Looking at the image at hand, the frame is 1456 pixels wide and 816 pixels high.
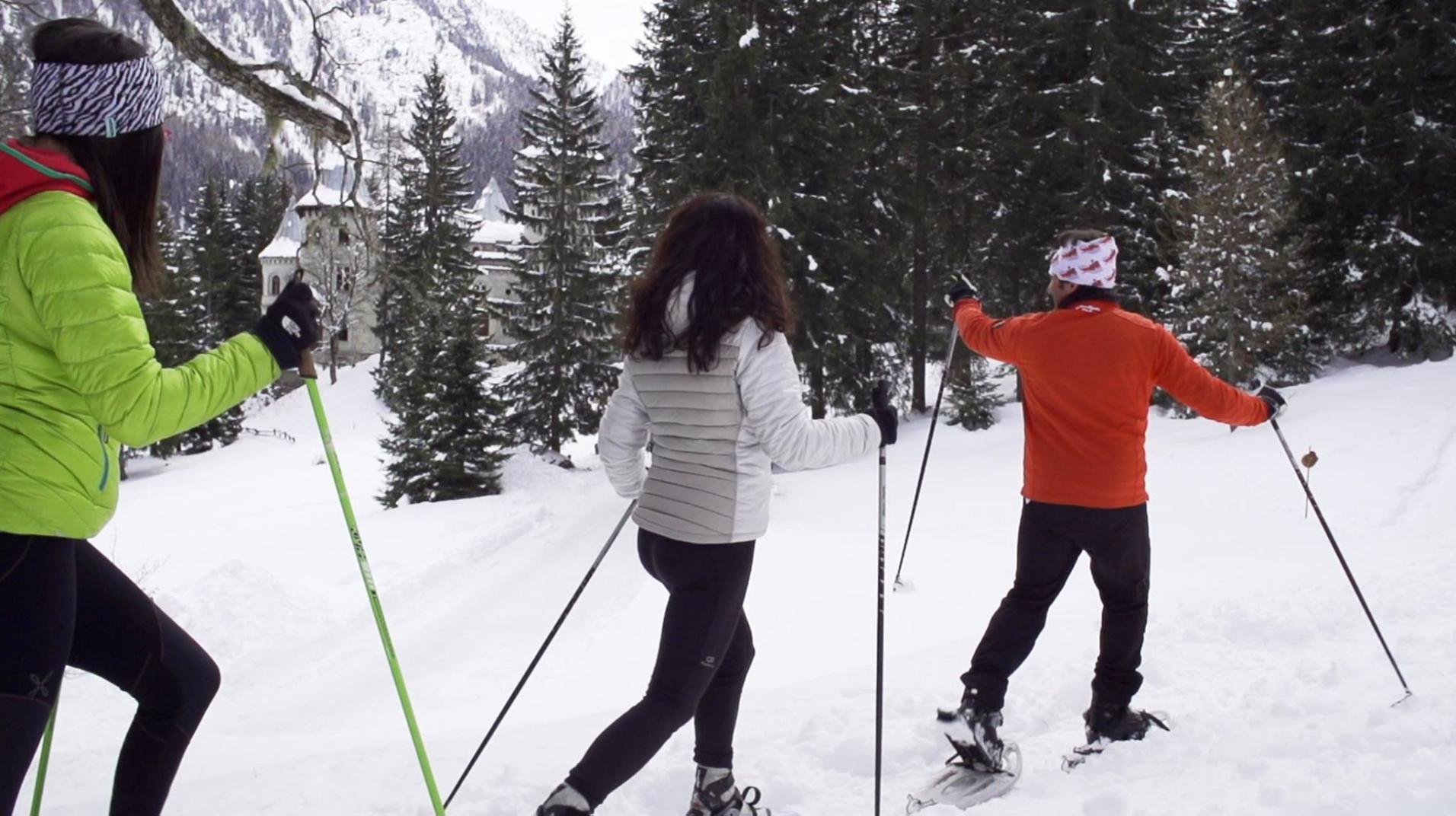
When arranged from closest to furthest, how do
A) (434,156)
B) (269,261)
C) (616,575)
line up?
(616,575) → (434,156) → (269,261)

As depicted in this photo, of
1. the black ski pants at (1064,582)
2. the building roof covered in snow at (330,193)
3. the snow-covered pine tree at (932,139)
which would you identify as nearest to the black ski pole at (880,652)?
the black ski pants at (1064,582)

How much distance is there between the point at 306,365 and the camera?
2482mm

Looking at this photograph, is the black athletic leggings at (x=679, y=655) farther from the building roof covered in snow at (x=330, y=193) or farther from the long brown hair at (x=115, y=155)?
the building roof covered in snow at (x=330, y=193)

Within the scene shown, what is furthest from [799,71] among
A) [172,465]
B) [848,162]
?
[172,465]

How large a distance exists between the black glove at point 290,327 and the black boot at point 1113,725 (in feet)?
10.4

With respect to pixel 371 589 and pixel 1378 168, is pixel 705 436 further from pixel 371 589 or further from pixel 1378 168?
pixel 1378 168

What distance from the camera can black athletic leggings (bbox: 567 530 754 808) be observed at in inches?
114

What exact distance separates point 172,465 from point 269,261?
22587 millimetres

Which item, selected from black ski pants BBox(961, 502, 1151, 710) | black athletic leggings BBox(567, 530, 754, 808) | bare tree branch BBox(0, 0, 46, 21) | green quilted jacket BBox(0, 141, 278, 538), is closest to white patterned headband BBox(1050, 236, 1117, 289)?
black ski pants BBox(961, 502, 1151, 710)

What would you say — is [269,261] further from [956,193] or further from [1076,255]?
[1076,255]

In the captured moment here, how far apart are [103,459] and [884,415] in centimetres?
204

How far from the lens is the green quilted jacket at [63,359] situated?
201 cm

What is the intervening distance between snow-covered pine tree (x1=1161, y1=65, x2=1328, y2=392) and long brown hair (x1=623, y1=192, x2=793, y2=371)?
58.0 ft

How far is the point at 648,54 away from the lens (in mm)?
20312
